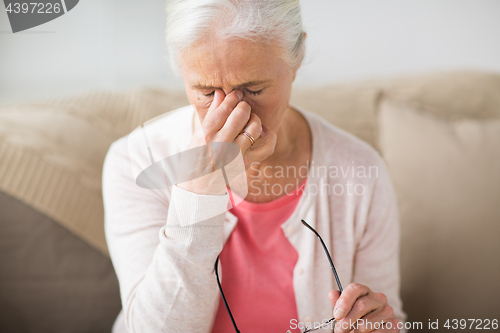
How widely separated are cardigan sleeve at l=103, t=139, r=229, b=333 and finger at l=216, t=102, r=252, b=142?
10 cm

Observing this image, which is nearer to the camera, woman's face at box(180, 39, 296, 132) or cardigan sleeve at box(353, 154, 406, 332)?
woman's face at box(180, 39, 296, 132)

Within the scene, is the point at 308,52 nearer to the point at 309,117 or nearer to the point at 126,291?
the point at 309,117

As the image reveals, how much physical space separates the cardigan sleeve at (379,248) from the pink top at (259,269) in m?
0.16

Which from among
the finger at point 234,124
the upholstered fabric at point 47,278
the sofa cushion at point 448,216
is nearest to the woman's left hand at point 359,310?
the finger at point 234,124

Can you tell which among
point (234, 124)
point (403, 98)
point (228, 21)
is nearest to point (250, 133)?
point (234, 124)

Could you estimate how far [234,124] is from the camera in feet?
1.91

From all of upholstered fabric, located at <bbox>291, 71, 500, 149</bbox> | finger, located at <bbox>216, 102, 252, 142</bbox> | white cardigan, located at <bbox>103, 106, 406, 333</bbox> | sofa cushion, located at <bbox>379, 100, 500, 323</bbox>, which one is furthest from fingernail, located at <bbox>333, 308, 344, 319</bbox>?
upholstered fabric, located at <bbox>291, 71, 500, 149</bbox>

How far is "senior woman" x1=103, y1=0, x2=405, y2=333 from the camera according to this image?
1.94 ft

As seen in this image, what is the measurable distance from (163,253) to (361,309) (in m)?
0.33

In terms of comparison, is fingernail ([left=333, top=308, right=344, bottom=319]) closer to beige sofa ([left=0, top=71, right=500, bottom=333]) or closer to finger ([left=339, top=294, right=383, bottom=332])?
finger ([left=339, top=294, right=383, bottom=332])

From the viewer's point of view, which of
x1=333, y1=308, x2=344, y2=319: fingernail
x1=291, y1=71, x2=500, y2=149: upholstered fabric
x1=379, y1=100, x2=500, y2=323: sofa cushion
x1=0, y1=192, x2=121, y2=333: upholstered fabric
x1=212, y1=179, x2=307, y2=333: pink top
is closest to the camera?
x1=333, y1=308, x2=344, y2=319: fingernail

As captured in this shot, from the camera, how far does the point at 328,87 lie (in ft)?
4.24

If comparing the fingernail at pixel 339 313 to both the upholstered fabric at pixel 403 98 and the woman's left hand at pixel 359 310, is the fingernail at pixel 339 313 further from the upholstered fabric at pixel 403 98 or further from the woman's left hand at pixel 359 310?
the upholstered fabric at pixel 403 98

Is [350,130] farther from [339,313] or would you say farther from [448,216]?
[339,313]
